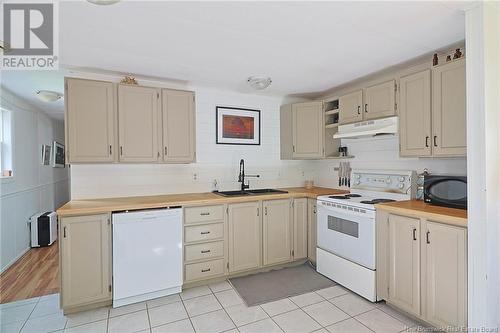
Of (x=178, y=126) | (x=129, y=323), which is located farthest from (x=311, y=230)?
(x=129, y=323)

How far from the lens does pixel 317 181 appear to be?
414 centimetres

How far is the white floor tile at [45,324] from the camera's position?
84.7 inches

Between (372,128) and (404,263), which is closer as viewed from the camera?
(404,263)

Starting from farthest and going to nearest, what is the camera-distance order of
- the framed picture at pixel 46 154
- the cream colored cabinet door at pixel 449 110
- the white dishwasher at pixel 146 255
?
1. the framed picture at pixel 46 154
2. the white dishwasher at pixel 146 255
3. the cream colored cabinet door at pixel 449 110

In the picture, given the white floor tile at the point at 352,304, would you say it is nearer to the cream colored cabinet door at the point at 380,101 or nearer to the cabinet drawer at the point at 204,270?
the cabinet drawer at the point at 204,270

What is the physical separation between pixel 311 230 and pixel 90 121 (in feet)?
9.18

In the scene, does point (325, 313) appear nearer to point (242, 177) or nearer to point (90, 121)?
point (242, 177)

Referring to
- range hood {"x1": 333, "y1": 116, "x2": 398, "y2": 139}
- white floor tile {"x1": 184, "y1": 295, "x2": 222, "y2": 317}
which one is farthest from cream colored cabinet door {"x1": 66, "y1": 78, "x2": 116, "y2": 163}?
range hood {"x1": 333, "y1": 116, "x2": 398, "y2": 139}

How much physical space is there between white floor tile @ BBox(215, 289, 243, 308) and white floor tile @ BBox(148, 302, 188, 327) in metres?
0.37

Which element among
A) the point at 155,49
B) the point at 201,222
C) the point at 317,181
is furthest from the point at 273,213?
the point at 155,49

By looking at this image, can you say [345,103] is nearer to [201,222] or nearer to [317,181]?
[317,181]

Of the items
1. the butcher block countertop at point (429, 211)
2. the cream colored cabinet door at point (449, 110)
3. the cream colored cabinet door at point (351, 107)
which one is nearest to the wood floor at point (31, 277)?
the butcher block countertop at point (429, 211)

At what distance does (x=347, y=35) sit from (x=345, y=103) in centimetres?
119

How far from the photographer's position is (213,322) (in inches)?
88.5
